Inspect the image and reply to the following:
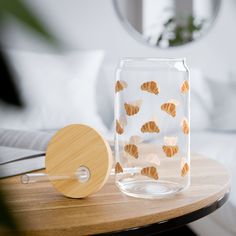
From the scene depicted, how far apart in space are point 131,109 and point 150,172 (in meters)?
0.13

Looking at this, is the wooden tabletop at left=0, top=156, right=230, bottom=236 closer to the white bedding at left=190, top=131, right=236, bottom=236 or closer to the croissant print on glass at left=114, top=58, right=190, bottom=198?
the croissant print on glass at left=114, top=58, right=190, bottom=198

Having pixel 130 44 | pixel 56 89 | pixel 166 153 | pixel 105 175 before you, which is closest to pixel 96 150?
pixel 105 175

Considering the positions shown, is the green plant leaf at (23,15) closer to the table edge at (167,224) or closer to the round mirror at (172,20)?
the table edge at (167,224)

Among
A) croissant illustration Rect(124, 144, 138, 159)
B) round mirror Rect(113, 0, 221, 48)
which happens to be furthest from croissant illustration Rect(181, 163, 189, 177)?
round mirror Rect(113, 0, 221, 48)

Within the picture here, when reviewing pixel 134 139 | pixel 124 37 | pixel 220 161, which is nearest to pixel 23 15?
pixel 134 139

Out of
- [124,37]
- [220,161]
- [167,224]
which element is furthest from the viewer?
[124,37]

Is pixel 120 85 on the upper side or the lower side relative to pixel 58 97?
upper

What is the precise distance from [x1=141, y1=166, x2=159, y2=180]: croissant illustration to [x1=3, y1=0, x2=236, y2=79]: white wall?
1.86 m

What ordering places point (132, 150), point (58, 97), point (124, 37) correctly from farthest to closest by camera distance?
point (124, 37) < point (58, 97) < point (132, 150)

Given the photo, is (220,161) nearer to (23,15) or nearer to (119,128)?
(119,128)

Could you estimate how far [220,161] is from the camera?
2236 mm

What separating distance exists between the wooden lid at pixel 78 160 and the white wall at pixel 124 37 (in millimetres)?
1859

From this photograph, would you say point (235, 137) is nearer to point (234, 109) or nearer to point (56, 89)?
point (234, 109)

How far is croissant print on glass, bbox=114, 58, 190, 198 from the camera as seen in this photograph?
983mm
